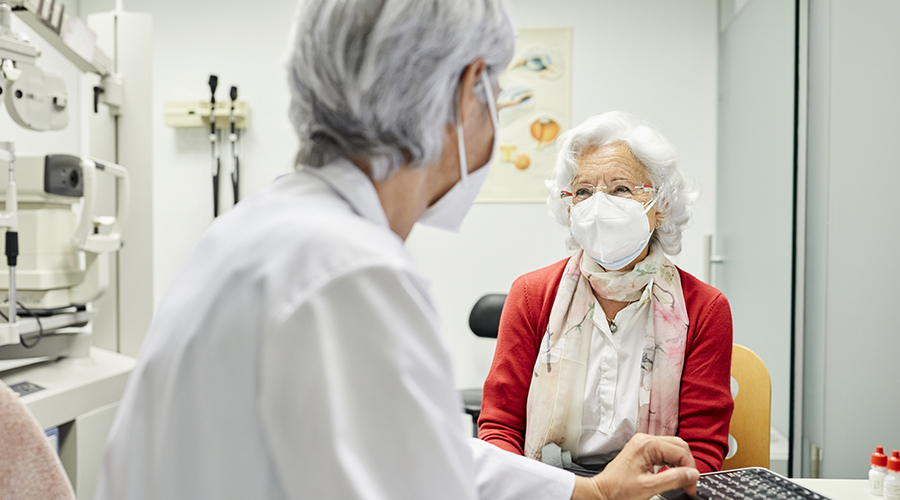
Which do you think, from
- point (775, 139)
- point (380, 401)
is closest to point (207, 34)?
point (775, 139)

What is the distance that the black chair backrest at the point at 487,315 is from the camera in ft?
8.66

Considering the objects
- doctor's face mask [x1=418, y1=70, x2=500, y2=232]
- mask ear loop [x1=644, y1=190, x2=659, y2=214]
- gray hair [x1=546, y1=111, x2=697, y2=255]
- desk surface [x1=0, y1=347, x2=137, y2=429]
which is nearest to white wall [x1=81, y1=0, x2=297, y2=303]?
desk surface [x1=0, y1=347, x2=137, y2=429]

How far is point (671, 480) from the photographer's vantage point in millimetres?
819

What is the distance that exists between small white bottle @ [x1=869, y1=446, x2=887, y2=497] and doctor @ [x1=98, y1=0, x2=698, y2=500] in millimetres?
816

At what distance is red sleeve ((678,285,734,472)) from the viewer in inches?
44.2

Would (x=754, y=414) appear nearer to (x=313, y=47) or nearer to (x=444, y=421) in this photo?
(x=444, y=421)

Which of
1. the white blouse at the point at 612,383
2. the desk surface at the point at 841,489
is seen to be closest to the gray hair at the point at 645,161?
the white blouse at the point at 612,383

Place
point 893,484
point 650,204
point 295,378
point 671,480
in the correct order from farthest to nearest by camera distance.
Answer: point 650,204 → point 893,484 → point 671,480 → point 295,378

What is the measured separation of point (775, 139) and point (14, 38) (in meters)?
2.31

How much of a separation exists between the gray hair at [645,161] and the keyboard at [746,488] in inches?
21.4

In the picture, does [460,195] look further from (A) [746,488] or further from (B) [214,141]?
(B) [214,141]

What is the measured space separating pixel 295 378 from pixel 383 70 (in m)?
0.26

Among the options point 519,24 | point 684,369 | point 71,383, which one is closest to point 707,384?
point 684,369

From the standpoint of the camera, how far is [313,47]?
0.54 m
